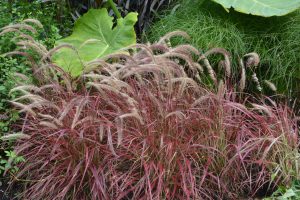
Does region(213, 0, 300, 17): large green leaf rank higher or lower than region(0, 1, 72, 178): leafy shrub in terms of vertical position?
higher

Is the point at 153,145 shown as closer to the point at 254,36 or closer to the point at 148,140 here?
the point at 148,140

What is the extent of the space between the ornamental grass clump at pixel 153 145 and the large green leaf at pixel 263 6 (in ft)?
3.60

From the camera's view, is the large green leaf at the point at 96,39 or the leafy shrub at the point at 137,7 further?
the leafy shrub at the point at 137,7

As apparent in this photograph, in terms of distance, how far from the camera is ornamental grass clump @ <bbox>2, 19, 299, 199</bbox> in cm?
312

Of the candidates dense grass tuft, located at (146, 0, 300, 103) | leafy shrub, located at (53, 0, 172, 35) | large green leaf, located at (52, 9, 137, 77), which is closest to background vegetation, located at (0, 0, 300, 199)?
large green leaf, located at (52, 9, 137, 77)

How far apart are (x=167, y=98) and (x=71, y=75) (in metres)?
0.84

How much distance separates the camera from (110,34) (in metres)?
4.34

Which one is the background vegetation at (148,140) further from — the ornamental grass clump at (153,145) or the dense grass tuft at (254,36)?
the dense grass tuft at (254,36)

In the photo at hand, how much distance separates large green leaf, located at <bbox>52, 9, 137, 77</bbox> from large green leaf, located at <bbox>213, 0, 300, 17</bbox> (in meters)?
0.78

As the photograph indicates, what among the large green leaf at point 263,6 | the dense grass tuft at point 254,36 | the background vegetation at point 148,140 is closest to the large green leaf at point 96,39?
the background vegetation at point 148,140

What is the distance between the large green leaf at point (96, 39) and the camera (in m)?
4.10

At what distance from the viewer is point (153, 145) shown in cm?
318

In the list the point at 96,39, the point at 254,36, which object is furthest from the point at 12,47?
the point at 254,36

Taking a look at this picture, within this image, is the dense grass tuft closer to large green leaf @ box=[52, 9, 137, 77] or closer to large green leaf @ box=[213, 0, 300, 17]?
large green leaf @ box=[213, 0, 300, 17]
